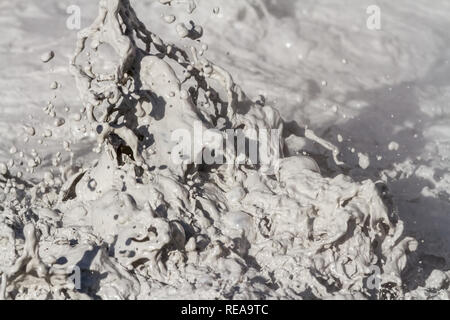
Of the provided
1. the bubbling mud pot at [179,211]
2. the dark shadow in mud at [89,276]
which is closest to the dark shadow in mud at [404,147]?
the bubbling mud pot at [179,211]

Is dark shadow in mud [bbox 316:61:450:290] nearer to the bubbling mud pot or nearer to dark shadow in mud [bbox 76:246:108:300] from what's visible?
the bubbling mud pot

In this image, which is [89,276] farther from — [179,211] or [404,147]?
[404,147]

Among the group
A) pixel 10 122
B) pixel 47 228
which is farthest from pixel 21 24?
pixel 47 228

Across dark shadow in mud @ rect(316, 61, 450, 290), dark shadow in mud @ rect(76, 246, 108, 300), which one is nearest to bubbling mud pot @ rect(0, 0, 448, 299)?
dark shadow in mud @ rect(76, 246, 108, 300)

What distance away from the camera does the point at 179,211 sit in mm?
2920

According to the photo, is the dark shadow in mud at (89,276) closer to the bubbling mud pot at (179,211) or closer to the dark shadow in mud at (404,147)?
the bubbling mud pot at (179,211)

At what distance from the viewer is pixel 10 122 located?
4.07 metres

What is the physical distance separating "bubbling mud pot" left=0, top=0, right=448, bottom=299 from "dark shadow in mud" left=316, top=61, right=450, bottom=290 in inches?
11.5

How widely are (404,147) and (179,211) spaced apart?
214 cm

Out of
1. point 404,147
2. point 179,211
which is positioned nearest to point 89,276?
point 179,211

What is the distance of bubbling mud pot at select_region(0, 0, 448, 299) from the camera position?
254cm

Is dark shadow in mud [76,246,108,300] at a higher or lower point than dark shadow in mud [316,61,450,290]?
higher
